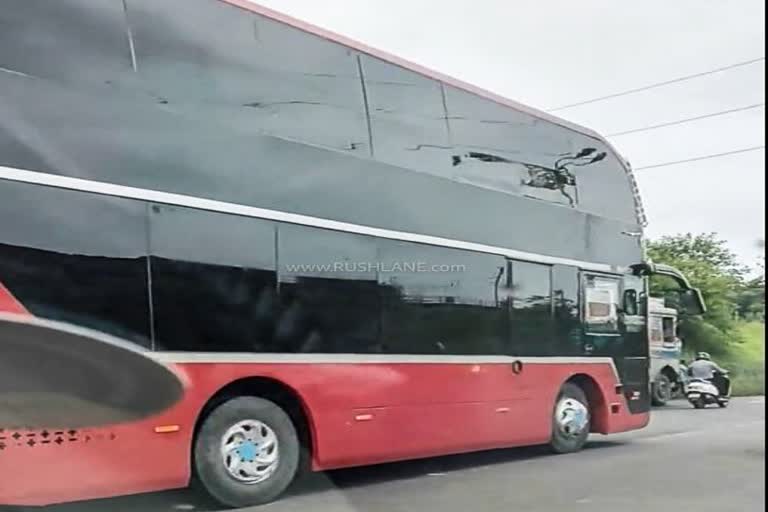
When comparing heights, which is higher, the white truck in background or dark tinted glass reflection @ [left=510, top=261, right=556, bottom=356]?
dark tinted glass reflection @ [left=510, top=261, right=556, bottom=356]

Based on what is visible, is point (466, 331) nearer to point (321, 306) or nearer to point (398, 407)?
point (398, 407)

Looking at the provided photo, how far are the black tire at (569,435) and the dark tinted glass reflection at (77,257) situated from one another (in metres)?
4.85

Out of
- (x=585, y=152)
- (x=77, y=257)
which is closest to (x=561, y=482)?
(x=585, y=152)

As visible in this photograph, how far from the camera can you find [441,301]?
8.16 metres

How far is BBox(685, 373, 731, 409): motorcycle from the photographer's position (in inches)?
322

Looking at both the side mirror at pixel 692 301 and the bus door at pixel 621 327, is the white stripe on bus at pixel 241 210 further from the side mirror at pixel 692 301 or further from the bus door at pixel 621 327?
the side mirror at pixel 692 301

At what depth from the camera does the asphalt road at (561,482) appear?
661 cm

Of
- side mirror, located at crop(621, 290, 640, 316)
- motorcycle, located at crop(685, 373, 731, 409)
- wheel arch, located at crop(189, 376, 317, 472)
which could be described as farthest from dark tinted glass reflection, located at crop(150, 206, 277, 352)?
side mirror, located at crop(621, 290, 640, 316)

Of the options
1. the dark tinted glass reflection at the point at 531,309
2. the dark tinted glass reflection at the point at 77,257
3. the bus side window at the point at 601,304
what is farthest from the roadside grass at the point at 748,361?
the dark tinted glass reflection at the point at 77,257

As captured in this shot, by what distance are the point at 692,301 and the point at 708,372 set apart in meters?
1.40

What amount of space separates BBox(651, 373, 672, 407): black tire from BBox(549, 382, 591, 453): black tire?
5.40 ft

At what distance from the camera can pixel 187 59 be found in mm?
6480

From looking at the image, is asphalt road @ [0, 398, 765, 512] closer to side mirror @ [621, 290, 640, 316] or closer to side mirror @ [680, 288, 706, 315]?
side mirror @ [680, 288, 706, 315]

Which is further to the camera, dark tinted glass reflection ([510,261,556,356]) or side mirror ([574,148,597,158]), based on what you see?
side mirror ([574,148,597,158])
